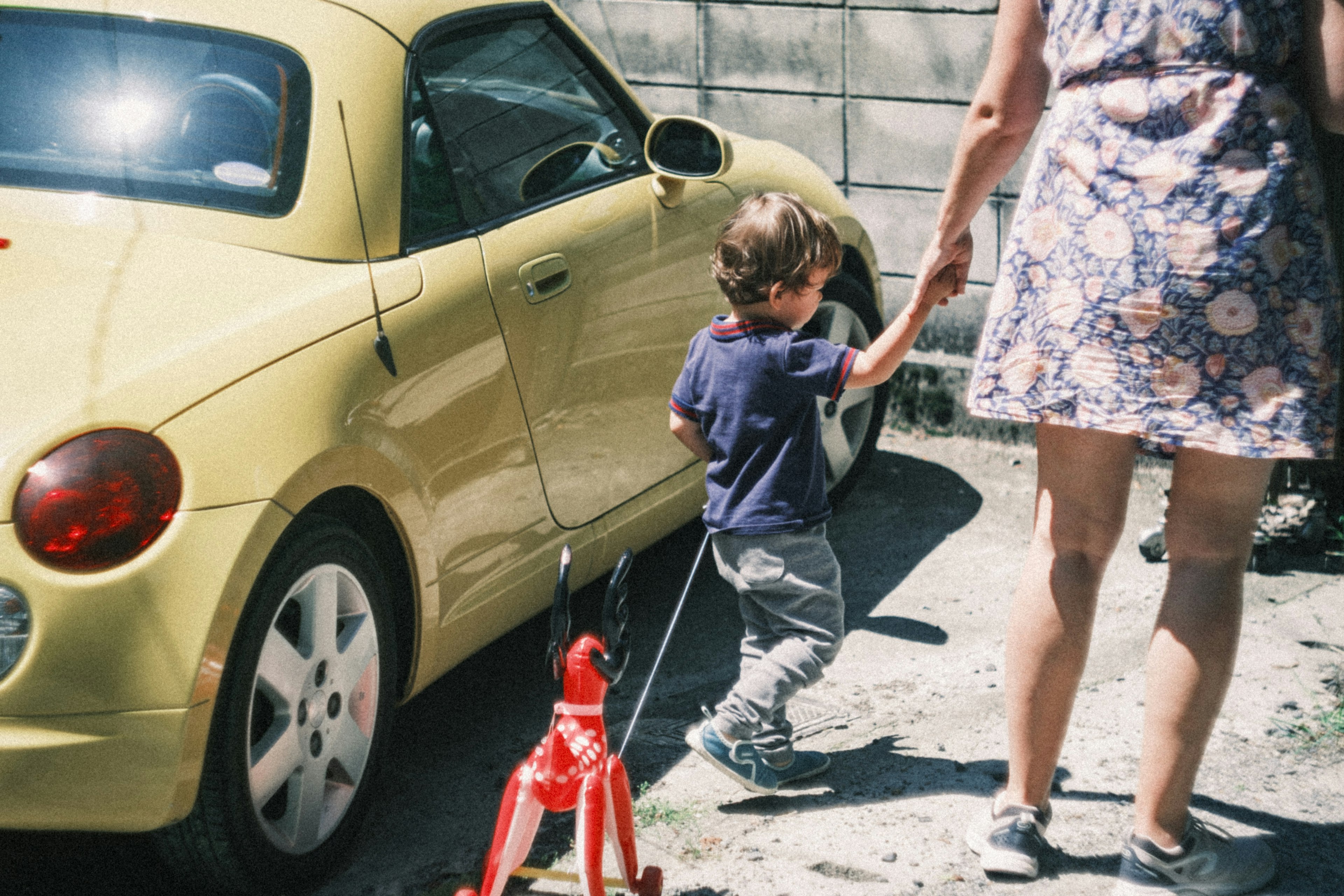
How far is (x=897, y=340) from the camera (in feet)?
8.20

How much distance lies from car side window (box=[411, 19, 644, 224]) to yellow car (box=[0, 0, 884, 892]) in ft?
0.04

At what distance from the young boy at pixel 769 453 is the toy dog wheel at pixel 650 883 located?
45 centimetres

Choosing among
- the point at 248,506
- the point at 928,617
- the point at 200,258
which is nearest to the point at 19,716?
the point at 248,506

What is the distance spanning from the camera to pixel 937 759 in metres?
3.05

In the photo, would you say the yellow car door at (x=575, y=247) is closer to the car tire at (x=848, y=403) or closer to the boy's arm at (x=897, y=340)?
the car tire at (x=848, y=403)

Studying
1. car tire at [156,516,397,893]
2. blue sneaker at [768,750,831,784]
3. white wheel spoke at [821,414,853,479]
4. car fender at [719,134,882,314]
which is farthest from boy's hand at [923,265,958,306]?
white wheel spoke at [821,414,853,479]

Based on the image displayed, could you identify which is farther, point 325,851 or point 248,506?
point 325,851

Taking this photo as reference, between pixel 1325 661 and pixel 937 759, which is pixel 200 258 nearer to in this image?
pixel 937 759

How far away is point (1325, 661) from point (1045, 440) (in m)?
1.44

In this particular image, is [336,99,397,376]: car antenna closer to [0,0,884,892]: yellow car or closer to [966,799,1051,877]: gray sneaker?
[0,0,884,892]: yellow car

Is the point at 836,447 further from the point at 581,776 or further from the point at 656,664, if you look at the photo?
the point at 581,776

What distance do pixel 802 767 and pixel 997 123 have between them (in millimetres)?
1390

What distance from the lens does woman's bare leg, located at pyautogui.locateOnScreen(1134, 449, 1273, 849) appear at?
229 centimetres

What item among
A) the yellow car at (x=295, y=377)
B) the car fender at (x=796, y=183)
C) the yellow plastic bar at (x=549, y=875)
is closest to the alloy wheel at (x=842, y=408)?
the car fender at (x=796, y=183)
